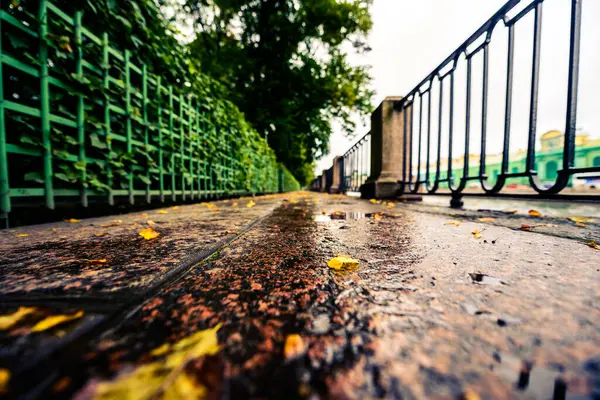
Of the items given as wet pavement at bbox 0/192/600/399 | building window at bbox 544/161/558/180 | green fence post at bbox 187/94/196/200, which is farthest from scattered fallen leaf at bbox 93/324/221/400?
building window at bbox 544/161/558/180

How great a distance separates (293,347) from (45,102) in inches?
92.6

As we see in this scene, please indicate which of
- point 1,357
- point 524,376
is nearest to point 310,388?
point 524,376

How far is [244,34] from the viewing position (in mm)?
12453

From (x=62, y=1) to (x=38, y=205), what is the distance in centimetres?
153

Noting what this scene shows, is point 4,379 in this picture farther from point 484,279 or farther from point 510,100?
point 510,100

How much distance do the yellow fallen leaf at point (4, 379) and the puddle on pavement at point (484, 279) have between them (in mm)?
802

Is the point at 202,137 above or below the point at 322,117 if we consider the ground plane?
below

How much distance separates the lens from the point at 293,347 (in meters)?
0.36

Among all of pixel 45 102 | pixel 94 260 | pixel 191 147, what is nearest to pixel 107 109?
pixel 45 102

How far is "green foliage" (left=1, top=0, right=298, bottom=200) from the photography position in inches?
66.2

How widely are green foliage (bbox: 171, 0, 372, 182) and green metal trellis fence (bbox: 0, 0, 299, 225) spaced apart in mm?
9010

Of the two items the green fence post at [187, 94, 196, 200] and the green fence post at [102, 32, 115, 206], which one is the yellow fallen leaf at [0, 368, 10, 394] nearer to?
the green fence post at [102, 32, 115, 206]

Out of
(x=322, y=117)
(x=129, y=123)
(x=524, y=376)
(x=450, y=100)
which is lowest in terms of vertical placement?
(x=524, y=376)

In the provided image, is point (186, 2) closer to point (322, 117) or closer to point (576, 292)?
point (322, 117)
